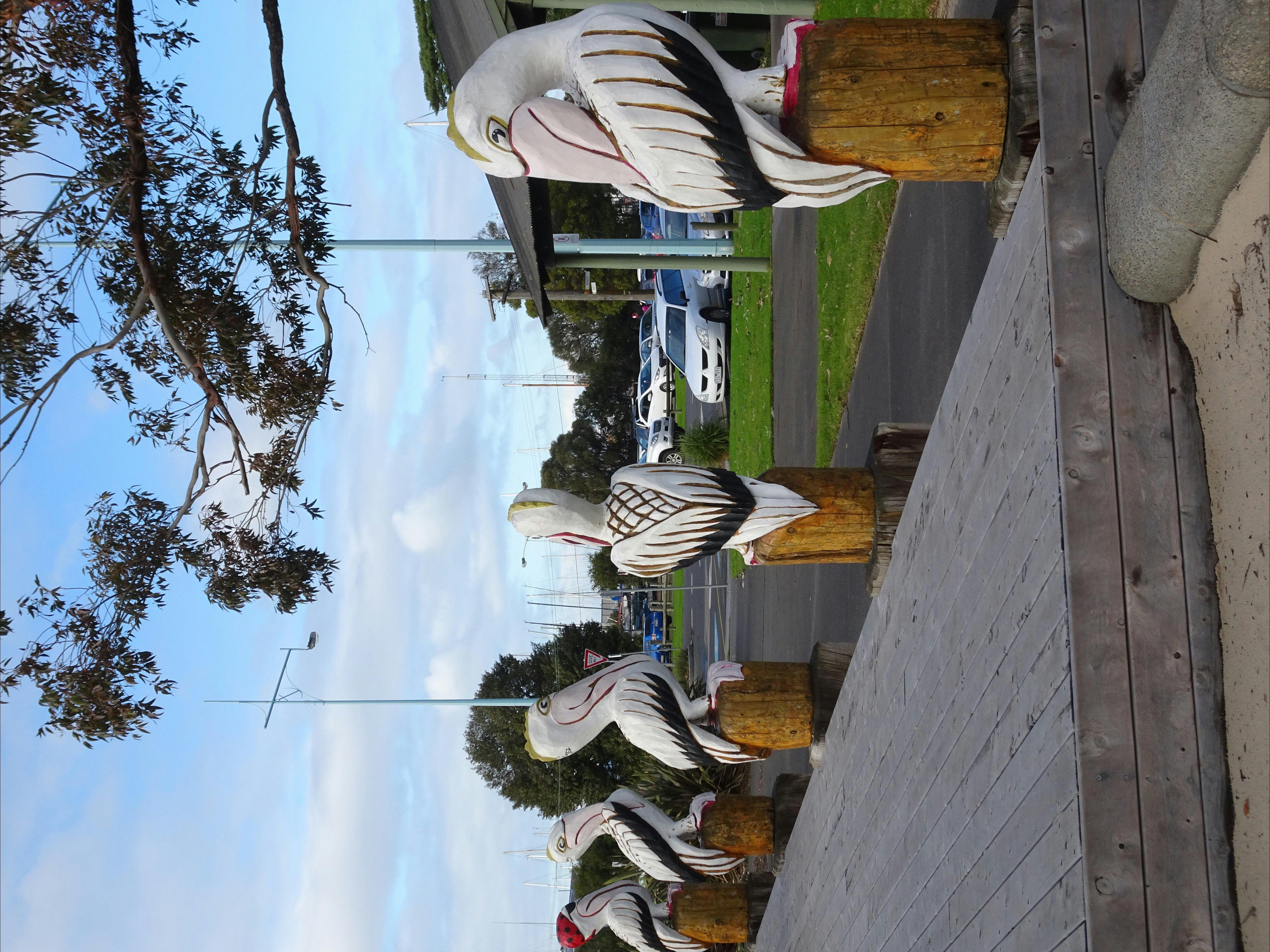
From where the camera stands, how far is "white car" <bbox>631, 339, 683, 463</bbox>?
20156mm

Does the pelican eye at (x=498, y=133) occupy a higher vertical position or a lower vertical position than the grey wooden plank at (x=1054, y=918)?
higher

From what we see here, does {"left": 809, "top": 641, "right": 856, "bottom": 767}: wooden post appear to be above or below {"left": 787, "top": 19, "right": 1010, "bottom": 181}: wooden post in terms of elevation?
below

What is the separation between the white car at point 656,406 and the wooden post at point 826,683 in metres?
13.5

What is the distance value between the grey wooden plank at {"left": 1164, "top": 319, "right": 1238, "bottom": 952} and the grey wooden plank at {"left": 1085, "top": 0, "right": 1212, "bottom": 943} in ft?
0.05

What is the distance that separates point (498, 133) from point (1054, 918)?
2.42 metres

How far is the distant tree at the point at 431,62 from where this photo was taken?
1012cm

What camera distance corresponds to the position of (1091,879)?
1.75 meters

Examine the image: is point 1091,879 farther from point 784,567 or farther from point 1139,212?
point 784,567

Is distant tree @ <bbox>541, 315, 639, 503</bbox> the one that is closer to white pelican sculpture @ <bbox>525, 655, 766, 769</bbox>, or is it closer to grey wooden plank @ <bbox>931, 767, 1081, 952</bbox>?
white pelican sculpture @ <bbox>525, 655, 766, 769</bbox>

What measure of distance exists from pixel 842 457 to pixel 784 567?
3471 millimetres

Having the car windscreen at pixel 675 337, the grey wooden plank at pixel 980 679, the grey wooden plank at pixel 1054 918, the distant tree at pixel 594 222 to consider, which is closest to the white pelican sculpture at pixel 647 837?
the grey wooden plank at pixel 980 679

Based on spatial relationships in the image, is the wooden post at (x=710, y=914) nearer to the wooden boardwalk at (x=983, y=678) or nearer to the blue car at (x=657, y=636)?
the wooden boardwalk at (x=983, y=678)

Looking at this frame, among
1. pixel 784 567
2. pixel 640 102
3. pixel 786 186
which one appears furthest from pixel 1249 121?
pixel 784 567

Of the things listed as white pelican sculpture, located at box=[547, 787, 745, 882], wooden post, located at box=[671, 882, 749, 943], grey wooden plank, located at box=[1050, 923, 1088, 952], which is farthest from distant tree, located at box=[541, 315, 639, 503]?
grey wooden plank, located at box=[1050, 923, 1088, 952]
